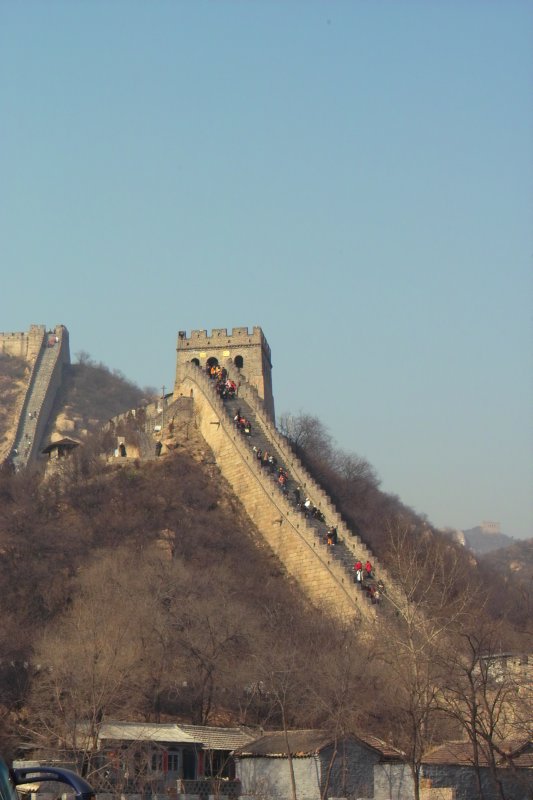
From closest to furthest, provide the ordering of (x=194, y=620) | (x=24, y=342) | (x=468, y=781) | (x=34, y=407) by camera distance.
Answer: (x=468, y=781), (x=194, y=620), (x=34, y=407), (x=24, y=342)

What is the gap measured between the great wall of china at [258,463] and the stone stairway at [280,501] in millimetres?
41

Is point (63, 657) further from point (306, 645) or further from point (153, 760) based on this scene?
point (306, 645)

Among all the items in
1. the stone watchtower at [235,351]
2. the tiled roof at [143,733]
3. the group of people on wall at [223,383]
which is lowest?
the tiled roof at [143,733]

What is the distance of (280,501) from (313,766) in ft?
92.4

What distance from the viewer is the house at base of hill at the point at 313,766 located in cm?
2884

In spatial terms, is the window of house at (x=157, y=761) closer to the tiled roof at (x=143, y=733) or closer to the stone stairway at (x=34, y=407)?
the tiled roof at (x=143, y=733)

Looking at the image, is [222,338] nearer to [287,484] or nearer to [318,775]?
[287,484]

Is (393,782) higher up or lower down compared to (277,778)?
lower down

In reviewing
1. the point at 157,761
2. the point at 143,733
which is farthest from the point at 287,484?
the point at 143,733

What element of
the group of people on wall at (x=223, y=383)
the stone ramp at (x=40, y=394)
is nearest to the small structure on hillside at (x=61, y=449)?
the group of people on wall at (x=223, y=383)

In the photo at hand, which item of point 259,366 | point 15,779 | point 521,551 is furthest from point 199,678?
point 521,551

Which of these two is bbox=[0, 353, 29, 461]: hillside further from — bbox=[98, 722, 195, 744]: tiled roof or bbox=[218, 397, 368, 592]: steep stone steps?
bbox=[98, 722, 195, 744]: tiled roof

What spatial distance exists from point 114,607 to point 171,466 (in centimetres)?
2027

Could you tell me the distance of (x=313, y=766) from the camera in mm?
28969
